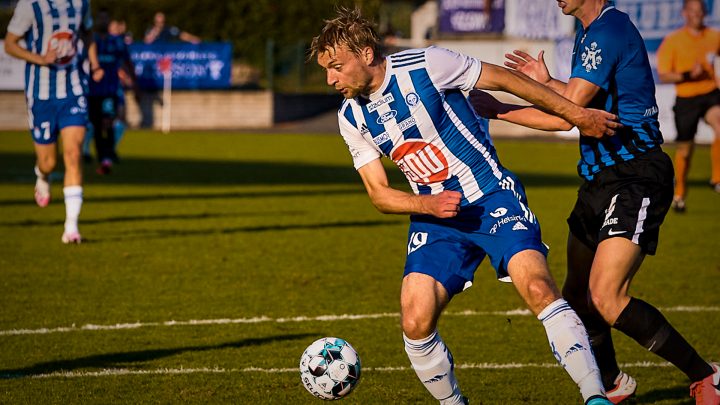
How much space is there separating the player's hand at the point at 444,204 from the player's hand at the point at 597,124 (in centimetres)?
75

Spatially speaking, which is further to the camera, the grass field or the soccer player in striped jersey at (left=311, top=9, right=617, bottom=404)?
the grass field

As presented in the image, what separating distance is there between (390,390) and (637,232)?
1.71 m

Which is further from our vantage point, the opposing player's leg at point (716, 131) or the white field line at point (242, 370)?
the opposing player's leg at point (716, 131)

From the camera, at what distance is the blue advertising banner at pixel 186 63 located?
3612 centimetres

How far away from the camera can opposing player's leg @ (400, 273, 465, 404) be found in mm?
5703

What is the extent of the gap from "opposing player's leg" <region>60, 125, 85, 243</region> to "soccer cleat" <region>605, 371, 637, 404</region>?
7047 millimetres

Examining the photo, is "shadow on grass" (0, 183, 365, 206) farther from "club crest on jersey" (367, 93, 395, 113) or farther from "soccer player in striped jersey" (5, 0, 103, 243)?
"club crest on jersey" (367, 93, 395, 113)

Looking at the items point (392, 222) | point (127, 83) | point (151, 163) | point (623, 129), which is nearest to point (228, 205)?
point (392, 222)

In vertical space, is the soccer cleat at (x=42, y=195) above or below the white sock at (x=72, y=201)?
below

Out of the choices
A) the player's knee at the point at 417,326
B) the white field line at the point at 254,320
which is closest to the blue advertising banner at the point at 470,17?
the white field line at the point at 254,320

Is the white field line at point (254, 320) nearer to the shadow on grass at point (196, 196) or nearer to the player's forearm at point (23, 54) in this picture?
the player's forearm at point (23, 54)

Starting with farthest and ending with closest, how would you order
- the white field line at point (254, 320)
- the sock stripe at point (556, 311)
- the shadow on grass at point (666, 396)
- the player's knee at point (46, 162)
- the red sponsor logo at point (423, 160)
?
the player's knee at point (46, 162) → the white field line at point (254, 320) → the shadow on grass at point (666, 396) → the red sponsor logo at point (423, 160) → the sock stripe at point (556, 311)

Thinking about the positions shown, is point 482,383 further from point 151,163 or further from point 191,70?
point 191,70

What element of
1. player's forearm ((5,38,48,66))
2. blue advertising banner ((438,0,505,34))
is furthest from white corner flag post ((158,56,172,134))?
player's forearm ((5,38,48,66))
